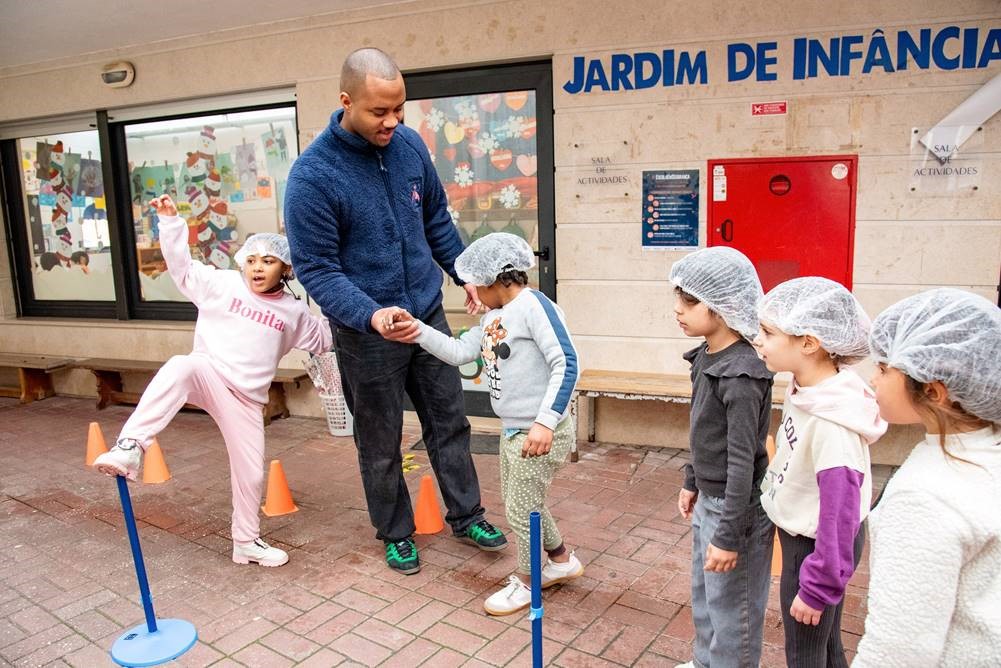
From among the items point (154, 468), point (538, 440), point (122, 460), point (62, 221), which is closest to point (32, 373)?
point (62, 221)

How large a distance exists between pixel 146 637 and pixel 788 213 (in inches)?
163

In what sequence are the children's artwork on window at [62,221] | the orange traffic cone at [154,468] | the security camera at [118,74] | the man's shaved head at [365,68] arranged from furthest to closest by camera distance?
the children's artwork on window at [62,221] → the security camera at [118,74] → the orange traffic cone at [154,468] → the man's shaved head at [365,68]

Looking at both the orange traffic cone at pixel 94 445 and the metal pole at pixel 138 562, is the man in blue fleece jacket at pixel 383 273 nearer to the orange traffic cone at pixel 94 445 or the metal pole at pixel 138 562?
the metal pole at pixel 138 562

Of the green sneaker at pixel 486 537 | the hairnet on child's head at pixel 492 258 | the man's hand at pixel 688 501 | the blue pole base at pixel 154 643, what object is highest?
the hairnet on child's head at pixel 492 258

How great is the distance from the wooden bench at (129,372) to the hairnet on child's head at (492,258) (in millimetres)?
3572

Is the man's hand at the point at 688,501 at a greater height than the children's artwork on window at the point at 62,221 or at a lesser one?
lesser

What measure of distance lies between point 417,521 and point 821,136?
10.9 ft

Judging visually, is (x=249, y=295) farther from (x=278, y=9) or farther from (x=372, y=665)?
(x=278, y=9)

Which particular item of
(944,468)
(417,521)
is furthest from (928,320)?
(417,521)

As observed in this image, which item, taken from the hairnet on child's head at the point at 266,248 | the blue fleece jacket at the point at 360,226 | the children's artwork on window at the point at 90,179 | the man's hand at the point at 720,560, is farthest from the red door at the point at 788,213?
the children's artwork on window at the point at 90,179

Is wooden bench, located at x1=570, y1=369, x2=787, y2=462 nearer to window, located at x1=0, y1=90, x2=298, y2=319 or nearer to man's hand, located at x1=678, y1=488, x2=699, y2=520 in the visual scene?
man's hand, located at x1=678, y1=488, x2=699, y2=520

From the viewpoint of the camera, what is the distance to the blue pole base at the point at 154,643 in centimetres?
277

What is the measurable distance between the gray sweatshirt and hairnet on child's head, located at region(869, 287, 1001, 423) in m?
1.38

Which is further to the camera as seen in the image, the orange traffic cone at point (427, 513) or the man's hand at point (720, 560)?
the orange traffic cone at point (427, 513)
